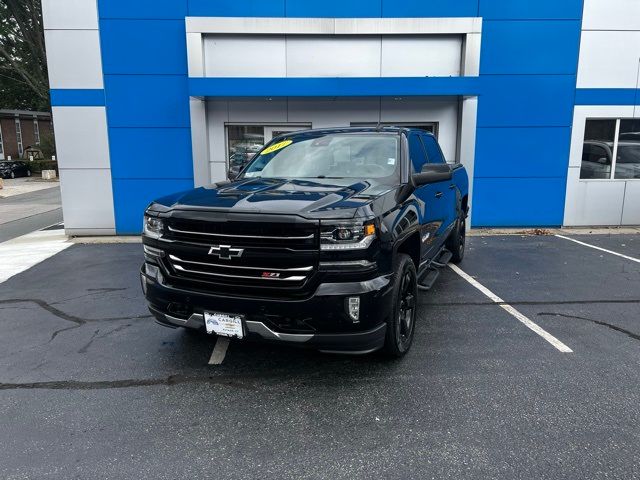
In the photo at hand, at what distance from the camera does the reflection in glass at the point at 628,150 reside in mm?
10664

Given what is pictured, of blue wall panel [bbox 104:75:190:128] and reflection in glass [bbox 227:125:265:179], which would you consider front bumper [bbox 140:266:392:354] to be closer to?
reflection in glass [bbox 227:125:265:179]

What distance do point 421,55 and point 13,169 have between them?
112ft

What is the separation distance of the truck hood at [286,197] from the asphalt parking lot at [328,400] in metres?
1.42

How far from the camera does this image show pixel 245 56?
10000 mm

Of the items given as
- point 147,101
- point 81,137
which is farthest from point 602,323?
point 81,137

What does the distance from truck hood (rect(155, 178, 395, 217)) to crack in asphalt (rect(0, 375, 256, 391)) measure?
4.60 feet

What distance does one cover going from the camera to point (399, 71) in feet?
33.1

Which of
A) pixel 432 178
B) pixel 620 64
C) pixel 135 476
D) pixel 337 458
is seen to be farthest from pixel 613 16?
pixel 135 476

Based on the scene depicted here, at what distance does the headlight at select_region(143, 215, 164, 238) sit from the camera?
3.75m

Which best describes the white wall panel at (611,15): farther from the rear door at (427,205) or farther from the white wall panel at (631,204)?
the rear door at (427,205)

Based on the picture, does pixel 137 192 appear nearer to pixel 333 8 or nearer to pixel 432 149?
pixel 333 8

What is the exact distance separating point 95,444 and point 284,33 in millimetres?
8838

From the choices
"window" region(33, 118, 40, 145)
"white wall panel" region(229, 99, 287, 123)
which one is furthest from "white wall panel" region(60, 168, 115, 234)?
"window" region(33, 118, 40, 145)

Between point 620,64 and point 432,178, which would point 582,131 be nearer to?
point 620,64
